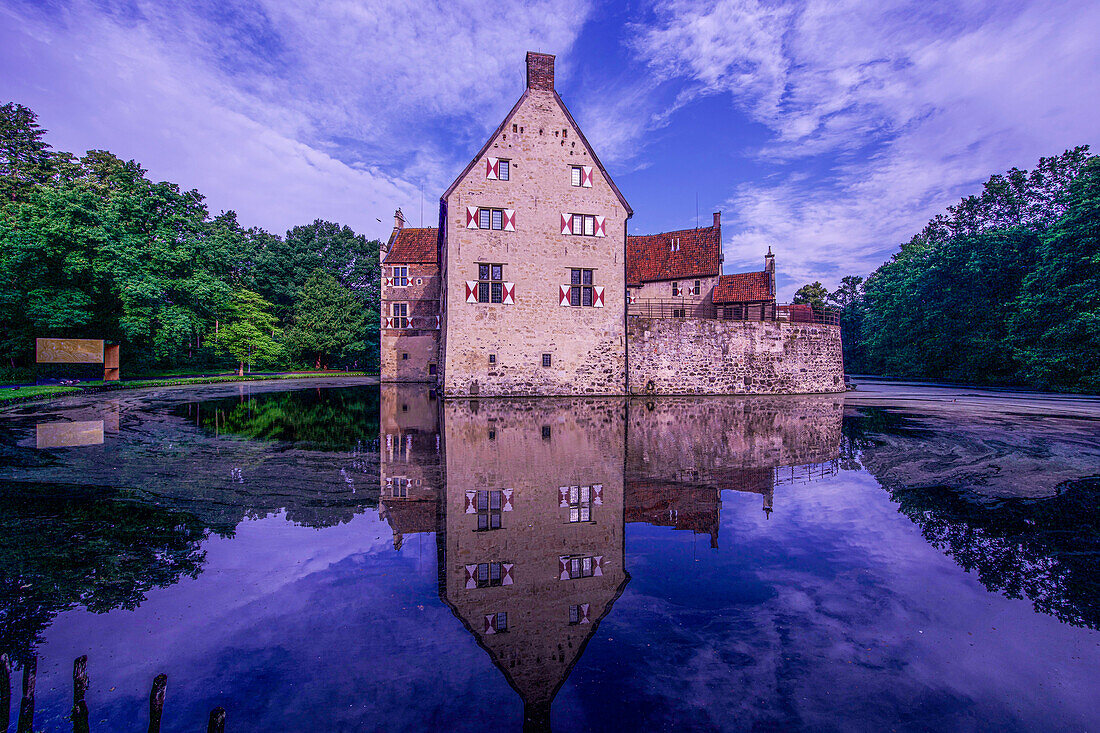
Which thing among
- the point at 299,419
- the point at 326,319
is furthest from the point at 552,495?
the point at 326,319

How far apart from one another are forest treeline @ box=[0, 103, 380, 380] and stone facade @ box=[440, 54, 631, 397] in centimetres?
2310

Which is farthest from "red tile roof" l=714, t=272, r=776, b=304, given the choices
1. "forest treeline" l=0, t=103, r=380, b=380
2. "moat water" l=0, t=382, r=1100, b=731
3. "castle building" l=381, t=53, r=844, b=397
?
"forest treeline" l=0, t=103, r=380, b=380

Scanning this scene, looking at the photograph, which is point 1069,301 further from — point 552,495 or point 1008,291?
point 552,495

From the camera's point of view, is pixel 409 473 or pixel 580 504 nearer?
pixel 580 504

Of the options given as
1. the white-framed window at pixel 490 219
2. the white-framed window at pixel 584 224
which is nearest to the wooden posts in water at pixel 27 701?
the white-framed window at pixel 490 219

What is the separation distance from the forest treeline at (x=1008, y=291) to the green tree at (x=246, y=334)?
63173mm

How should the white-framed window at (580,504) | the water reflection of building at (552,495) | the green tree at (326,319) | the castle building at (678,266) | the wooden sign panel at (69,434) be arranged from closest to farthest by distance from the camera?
the water reflection of building at (552,495), the white-framed window at (580,504), the wooden sign panel at (69,434), the castle building at (678,266), the green tree at (326,319)

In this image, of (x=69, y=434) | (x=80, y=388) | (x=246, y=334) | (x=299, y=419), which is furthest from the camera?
(x=246, y=334)

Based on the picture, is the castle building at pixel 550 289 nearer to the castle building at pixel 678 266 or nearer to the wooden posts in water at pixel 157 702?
the castle building at pixel 678 266

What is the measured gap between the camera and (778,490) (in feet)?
28.9

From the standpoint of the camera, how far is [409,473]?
947 cm

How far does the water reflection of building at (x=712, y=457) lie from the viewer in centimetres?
760

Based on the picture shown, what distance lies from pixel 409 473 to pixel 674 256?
116ft

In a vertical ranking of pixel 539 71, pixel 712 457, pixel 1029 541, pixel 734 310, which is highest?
pixel 539 71
